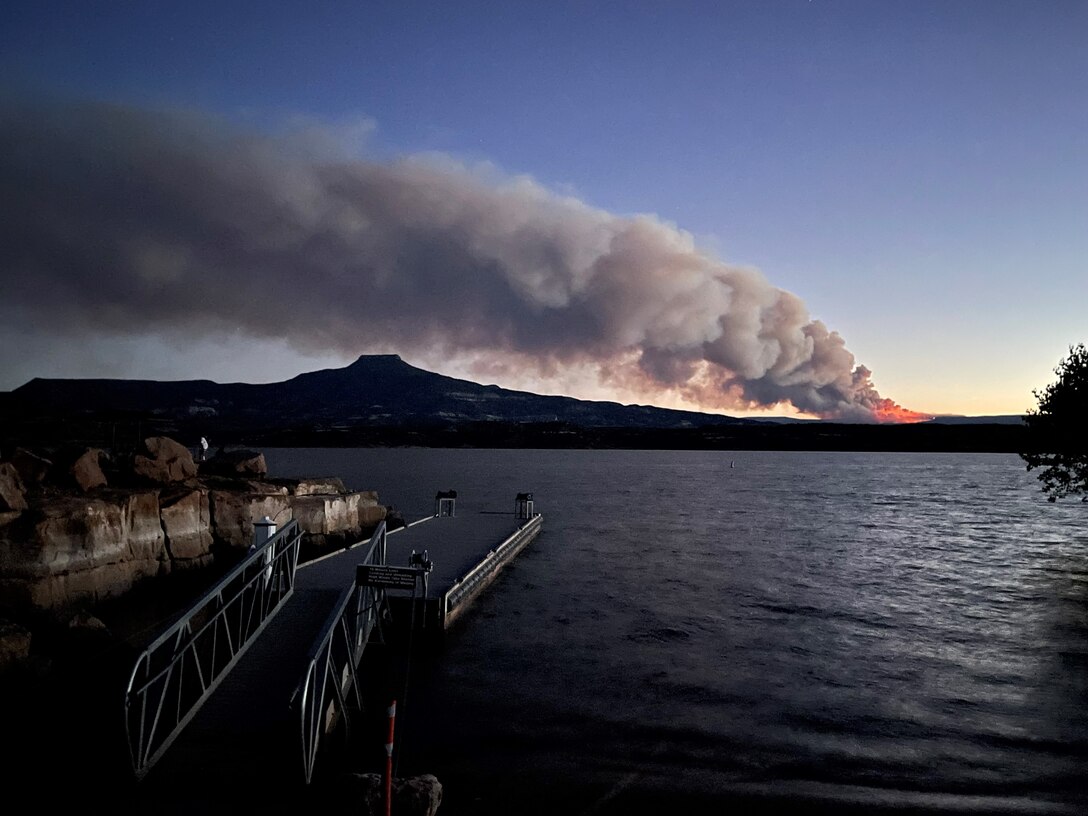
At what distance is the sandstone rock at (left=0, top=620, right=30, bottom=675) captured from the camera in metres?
12.8

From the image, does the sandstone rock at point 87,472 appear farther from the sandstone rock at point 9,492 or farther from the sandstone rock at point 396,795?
the sandstone rock at point 396,795

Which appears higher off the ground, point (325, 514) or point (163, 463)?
point (163, 463)

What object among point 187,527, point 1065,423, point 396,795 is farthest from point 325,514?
point 1065,423

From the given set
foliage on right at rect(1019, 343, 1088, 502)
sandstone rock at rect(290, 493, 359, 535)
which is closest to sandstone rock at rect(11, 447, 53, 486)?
sandstone rock at rect(290, 493, 359, 535)

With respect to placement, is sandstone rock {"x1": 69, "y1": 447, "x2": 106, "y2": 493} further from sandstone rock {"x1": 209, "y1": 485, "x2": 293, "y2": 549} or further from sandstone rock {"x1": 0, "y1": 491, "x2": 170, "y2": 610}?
sandstone rock {"x1": 209, "y1": 485, "x2": 293, "y2": 549}

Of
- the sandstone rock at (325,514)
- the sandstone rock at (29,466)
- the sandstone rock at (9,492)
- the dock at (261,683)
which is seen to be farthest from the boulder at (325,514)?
the sandstone rock at (9,492)

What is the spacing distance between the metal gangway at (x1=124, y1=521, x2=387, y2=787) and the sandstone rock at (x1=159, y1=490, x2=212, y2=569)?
8.55m

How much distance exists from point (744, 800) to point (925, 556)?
101 ft

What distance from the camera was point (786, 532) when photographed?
45781 millimetres

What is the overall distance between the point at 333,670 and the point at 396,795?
9.73 feet

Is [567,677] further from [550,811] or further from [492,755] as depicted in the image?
[550,811]

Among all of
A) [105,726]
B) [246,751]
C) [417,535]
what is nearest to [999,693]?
[246,751]

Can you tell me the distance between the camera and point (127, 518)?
20.4 metres

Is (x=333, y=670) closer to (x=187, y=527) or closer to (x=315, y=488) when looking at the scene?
(x=187, y=527)
